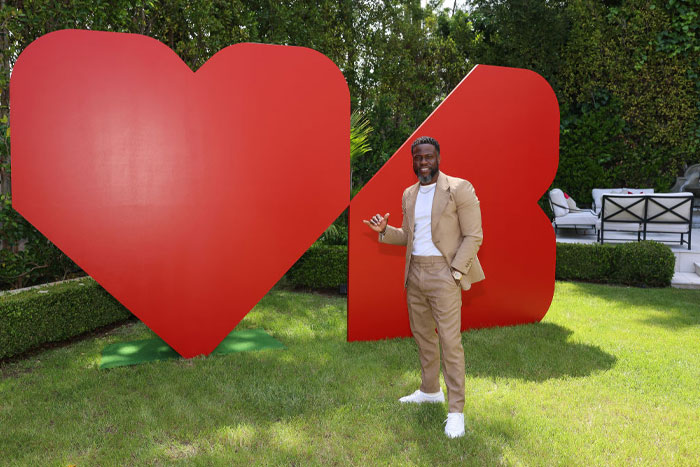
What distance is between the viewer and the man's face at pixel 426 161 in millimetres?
3158

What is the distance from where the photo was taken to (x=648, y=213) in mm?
8789

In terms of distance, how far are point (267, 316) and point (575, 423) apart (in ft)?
12.4

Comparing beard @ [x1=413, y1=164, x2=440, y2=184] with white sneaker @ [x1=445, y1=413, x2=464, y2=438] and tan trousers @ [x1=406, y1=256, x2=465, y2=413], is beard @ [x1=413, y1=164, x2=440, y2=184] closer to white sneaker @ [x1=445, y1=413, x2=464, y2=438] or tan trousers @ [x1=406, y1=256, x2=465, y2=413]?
tan trousers @ [x1=406, y1=256, x2=465, y2=413]

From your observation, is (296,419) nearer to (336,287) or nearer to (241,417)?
(241,417)

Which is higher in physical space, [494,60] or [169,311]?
[494,60]

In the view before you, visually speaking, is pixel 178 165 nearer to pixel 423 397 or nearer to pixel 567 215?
pixel 423 397

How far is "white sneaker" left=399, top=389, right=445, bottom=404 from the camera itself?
3531 millimetres

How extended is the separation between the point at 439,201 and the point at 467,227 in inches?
9.8

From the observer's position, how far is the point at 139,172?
430 centimetres

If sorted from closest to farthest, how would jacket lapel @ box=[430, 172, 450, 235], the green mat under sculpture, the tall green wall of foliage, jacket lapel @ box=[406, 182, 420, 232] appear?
jacket lapel @ box=[430, 172, 450, 235], jacket lapel @ box=[406, 182, 420, 232], the green mat under sculpture, the tall green wall of foliage

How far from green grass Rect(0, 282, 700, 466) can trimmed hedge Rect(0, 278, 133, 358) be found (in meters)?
0.18

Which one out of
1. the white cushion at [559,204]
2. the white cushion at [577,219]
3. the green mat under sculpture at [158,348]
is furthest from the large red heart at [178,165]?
the white cushion at [559,204]

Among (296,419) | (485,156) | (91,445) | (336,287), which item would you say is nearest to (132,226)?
(91,445)

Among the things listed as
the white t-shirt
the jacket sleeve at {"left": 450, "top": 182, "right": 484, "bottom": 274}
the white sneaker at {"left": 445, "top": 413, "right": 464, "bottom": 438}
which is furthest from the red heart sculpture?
the white sneaker at {"left": 445, "top": 413, "right": 464, "bottom": 438}
